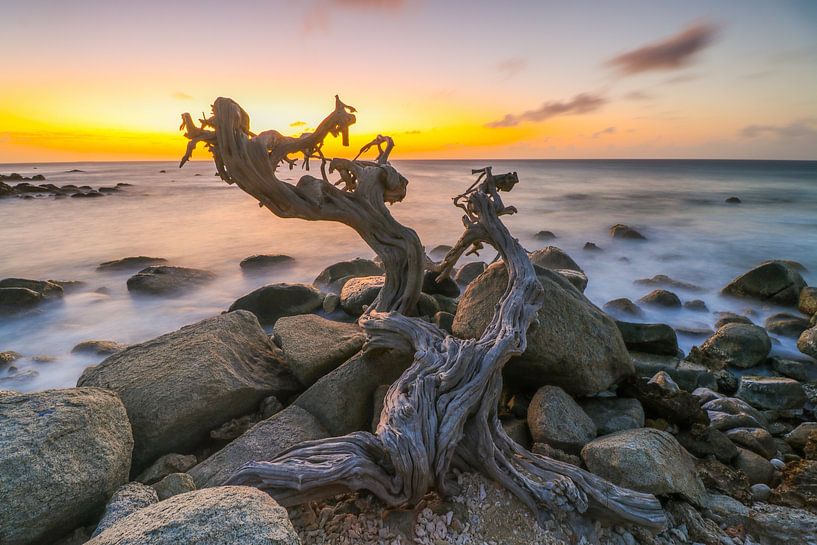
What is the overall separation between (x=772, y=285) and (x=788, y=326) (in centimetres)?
149

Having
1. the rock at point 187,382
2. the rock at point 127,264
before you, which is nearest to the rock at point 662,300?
the rock at point 187,382

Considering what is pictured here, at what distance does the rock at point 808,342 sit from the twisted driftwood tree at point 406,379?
4445mm

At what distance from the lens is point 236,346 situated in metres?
3.79

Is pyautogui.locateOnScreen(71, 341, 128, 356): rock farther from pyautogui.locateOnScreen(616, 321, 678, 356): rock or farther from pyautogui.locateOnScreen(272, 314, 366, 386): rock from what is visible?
pyautogui.locateOnScreen(616, 321, 678, 356): rock

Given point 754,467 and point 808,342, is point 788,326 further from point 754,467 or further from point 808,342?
point 754,467

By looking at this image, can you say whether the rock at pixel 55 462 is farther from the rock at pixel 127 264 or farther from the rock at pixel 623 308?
the rock at pixel 127 264

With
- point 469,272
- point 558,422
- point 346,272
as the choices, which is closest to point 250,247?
point 346,272

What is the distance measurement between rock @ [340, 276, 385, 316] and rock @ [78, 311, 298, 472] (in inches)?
68.5

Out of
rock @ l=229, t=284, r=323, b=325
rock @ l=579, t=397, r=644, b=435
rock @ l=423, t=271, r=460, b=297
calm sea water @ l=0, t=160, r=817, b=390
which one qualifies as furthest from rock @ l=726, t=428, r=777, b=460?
rock @ l=229, t=284, r=323, b=325

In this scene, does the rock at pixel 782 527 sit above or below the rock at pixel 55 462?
below

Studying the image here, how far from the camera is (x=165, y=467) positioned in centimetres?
287

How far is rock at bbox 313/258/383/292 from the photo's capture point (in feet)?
24.9

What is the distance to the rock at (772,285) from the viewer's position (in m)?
7.41

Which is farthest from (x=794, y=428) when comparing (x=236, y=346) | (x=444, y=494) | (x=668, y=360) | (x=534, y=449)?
(x=236, y=346)
